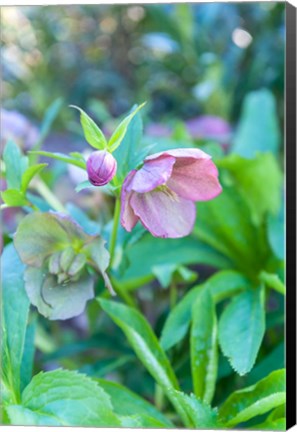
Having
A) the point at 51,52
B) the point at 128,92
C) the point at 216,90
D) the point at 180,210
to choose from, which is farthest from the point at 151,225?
the point at 51,52

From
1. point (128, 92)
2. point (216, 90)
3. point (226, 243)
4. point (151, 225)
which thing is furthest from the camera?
point (128, 92)

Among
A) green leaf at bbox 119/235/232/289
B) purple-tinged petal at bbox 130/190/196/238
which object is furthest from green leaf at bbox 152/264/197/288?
purple-tinged petal at bbox 130/190/196/238

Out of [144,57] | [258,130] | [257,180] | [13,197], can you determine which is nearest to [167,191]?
[13,197]

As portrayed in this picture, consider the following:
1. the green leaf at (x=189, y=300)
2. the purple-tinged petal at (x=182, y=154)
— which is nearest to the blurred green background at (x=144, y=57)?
the green leaf at (x=189, y=300)

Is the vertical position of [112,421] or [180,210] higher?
[180,210]

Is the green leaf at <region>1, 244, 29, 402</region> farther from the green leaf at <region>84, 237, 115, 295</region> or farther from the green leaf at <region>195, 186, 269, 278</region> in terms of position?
the green leaf at <region>195, 186, 269, 278</region>

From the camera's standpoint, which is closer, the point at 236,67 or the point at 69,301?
the point at 69,301

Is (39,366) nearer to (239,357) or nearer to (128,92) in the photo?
(239,357)
